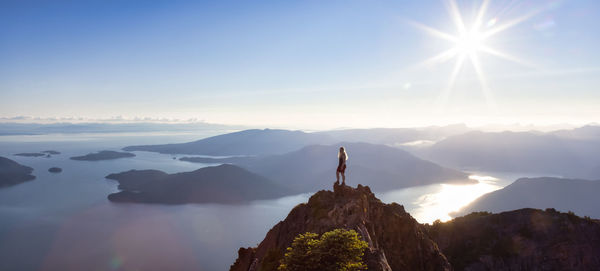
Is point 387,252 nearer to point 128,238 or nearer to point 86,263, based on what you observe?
point 86,263

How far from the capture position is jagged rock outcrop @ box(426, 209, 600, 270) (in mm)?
49188

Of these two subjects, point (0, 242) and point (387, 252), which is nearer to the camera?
point (387, 252)

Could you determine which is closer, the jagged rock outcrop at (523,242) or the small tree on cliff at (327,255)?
the small tree on cliff at (327,255)

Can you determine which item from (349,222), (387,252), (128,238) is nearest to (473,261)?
(387,252)

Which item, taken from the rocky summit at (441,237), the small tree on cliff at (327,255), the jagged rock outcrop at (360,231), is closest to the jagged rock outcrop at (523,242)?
the rocky summit at (441,237)

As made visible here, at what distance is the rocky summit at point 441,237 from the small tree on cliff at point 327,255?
495 centimetres

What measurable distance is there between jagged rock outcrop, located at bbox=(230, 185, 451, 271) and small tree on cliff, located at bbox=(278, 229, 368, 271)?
4994 mm

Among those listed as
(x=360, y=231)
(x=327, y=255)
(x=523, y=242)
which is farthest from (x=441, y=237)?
(x=327, y=255)

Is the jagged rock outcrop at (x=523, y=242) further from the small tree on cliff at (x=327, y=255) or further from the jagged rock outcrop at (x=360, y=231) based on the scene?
the small tree on cliff at (x=327, y=255)

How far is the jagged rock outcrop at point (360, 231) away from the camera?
22062mm

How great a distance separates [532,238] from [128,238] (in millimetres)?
213731

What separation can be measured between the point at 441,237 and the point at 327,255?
5385 centimetres

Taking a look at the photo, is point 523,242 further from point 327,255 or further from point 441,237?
point 327,255

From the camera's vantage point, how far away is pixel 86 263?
15288 centimetres
